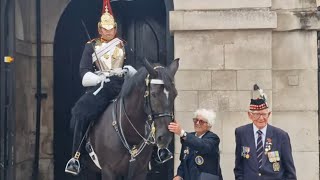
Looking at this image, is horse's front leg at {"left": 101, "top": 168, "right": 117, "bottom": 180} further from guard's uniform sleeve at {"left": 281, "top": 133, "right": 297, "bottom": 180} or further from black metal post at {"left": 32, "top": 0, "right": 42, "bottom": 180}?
black metal post at {"left": 32, "top": 0, "right": 42, "bottom": 180}

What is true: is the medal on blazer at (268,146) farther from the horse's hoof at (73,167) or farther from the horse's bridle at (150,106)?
the horse's hoof at (73,167)

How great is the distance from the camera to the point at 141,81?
6012mm

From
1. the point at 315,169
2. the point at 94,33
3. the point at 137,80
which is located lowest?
the point at 315,169

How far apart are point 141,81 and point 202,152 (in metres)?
0.99

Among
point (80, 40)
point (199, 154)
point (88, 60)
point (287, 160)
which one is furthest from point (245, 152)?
point (80, 40)

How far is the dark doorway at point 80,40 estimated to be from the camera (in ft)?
33.6

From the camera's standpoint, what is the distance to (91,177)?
720 cm

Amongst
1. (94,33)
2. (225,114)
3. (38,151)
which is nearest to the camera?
(225,114)

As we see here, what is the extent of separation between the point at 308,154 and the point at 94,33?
441cm

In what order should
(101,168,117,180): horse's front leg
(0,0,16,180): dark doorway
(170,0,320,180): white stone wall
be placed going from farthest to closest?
(0,0,16,180): dark doorway < (170,0,320,180): white stone wall < (101,168,117,180): horse's front leg

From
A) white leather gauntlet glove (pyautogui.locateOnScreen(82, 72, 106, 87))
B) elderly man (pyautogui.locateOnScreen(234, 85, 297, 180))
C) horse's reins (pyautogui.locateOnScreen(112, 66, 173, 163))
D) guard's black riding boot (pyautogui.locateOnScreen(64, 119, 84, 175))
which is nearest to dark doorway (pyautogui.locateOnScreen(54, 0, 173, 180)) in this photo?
white leather gauntlet glove (pyautogui.locateOnScreen(82, 72, 106, 87))

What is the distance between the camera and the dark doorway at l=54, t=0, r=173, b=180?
1023 centimetres

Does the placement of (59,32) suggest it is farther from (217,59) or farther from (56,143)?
(217,59)

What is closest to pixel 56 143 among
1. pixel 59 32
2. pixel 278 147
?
pixel 59 32
